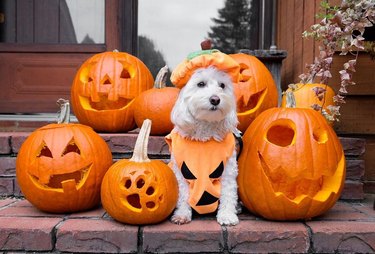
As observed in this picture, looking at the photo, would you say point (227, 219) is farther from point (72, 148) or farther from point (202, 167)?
point (72, 148)

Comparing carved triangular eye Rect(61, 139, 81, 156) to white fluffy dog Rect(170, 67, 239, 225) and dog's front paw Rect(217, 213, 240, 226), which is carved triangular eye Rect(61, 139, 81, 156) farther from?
dog's front paw Rect(217, 213, 240, 226)

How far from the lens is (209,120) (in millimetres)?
1787

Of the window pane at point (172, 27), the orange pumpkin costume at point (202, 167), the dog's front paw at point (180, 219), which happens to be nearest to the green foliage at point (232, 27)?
the window pane at point (172, 27)

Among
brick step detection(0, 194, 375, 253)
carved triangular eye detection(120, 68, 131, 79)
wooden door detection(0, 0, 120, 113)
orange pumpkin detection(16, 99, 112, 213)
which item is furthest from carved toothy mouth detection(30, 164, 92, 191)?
wooden door detection(0, 0, 120, 113)

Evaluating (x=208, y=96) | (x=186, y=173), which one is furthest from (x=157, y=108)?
(x=208, y=96)

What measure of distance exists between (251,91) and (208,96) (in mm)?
864

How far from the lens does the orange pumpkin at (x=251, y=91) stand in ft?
8.23

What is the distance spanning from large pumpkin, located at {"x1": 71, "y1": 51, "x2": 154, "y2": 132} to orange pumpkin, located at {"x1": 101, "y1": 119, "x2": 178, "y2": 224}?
89cm

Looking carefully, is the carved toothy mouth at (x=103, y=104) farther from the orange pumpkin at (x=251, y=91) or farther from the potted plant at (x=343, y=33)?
the potted plant at (x=343, y=33)

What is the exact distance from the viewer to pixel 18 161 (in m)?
2.02

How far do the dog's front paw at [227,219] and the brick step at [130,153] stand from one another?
0.73 m

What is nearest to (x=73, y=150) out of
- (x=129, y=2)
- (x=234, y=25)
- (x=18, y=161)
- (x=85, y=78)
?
(x=18, y=161)

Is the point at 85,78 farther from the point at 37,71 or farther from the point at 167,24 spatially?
the point at 167,24

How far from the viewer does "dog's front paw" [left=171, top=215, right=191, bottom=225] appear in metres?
1.81
